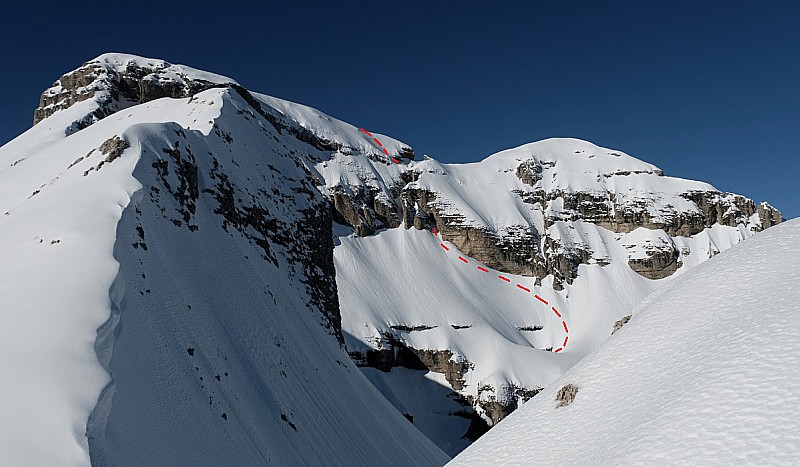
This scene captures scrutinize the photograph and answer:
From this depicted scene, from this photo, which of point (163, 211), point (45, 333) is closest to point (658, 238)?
point (163, 211)

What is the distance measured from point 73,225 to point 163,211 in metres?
5.72

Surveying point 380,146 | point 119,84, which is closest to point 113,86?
point 119,84

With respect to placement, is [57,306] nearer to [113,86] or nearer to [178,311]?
[178,311]

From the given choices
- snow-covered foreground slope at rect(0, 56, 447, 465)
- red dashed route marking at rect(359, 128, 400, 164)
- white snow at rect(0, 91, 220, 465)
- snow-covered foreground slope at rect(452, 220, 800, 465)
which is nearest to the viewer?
snow-covered foreground slope at rect(452, 220, 800, 465)

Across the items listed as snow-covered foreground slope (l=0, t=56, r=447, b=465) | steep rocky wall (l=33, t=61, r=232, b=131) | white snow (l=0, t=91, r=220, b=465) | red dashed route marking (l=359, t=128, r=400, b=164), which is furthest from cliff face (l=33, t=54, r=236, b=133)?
white snow (l=0, t=91, r=220, b=465)

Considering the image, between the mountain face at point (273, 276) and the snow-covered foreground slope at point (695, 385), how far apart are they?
7615 millimetres

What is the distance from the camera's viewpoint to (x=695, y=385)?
640 cm

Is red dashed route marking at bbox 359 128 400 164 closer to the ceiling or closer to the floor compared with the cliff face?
closer to the floor

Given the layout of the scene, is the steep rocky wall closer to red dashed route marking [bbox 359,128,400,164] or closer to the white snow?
red dashed route marking [bbox 359,128,400,164]

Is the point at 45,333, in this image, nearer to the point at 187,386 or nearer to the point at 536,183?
the point at 187,386

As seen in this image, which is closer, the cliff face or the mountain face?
the mountain face

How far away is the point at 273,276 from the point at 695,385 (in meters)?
25.6

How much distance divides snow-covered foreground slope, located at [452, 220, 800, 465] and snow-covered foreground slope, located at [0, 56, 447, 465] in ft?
23.8

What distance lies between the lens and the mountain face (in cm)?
1287
